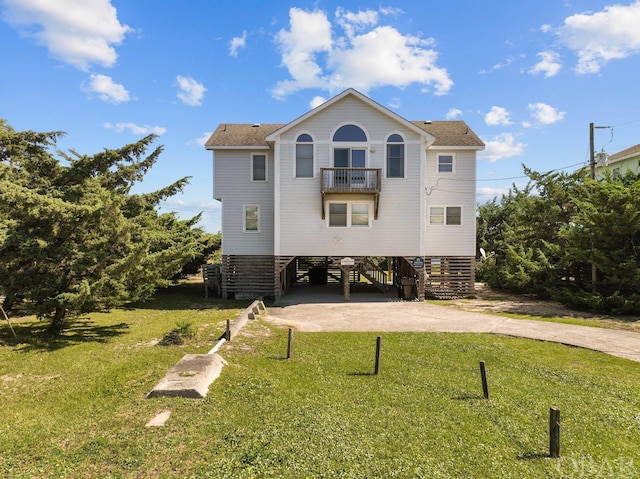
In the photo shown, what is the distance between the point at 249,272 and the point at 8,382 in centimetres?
1231

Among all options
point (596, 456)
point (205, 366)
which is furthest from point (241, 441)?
point (596, 456)

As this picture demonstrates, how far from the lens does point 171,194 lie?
19.9m

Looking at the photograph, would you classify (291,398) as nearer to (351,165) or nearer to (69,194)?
(69,194)

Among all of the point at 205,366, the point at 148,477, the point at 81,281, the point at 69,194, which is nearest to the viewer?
the point at 148,477

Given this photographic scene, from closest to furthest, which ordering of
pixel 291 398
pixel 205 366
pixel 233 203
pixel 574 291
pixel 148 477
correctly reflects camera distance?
pixel 148 477
pixel 291 398
pixel 205 366
pixel 574 291
pixel 233 203

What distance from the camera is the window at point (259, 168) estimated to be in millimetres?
19812

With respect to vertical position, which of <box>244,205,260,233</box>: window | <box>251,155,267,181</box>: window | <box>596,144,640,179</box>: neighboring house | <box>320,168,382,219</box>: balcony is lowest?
<box>244,205,260,233</box>: window

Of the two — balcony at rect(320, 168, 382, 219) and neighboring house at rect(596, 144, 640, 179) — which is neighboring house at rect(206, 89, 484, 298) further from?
neighboring house at rect(596, 144, 640, 179)

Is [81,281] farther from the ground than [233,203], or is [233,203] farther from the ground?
[233,203]

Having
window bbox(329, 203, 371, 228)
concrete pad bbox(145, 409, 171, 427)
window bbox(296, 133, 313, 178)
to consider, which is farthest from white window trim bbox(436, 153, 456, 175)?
concrete pad bbox(145, 409, 171, 427)

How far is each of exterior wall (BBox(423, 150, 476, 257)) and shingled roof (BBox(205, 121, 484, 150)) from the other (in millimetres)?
615

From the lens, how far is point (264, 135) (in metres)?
20.6

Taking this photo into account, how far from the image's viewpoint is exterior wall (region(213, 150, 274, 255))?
64.7 ft

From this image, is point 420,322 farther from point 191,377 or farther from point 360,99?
point 360,99
